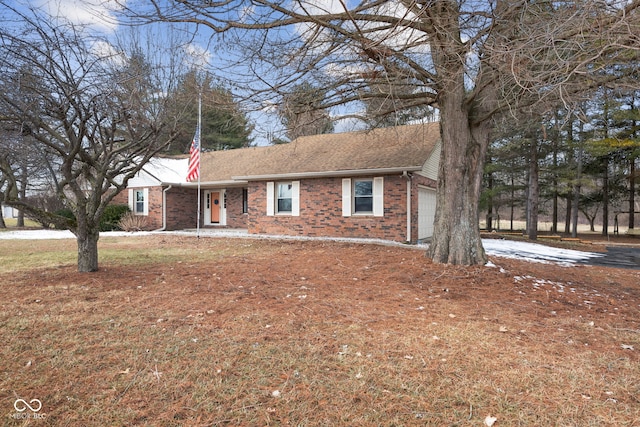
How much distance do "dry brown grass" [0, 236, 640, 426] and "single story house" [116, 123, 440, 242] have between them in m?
5.90

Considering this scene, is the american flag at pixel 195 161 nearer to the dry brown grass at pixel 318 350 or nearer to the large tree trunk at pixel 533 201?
the dry brown grass at pixel 318 350

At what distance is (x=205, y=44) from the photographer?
542 cm

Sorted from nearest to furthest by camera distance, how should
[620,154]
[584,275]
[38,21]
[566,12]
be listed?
[566,12], [38,21], [584,275], [620,154]

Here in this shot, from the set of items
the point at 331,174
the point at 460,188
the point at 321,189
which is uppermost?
the point at 331,174

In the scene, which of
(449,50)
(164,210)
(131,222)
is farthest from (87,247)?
(131,222)

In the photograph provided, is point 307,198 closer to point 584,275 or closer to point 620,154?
point 584,275

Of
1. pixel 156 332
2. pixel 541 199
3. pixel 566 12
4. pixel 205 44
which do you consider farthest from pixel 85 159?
pixel 541 199

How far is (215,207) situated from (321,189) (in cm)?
730

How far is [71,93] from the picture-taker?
4.51 meters

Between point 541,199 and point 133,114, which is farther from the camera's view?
point 541,199

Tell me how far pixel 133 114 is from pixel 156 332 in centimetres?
468

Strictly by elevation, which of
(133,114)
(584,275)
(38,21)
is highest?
(38,21)

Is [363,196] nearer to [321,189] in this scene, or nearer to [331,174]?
[331,174]

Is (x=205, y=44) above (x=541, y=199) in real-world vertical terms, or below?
above
